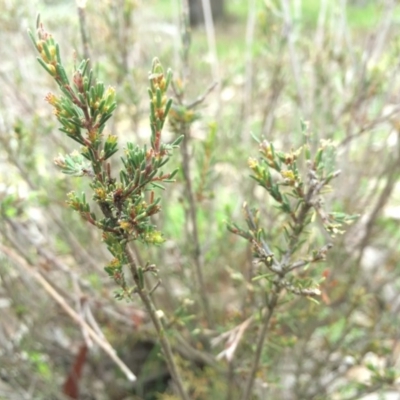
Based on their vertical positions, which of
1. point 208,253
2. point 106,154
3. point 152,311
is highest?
point 106,154

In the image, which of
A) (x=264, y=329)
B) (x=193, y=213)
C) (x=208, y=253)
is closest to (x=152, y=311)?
(x=264, y=329)

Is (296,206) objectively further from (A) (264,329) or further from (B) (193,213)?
(B) (193,213)

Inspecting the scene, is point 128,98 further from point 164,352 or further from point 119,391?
point 119,391

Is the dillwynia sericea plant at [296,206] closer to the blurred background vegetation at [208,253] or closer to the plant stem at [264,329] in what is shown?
the plant stem at [264,329]

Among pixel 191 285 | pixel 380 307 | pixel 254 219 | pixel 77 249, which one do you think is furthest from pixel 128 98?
pixel 380 307

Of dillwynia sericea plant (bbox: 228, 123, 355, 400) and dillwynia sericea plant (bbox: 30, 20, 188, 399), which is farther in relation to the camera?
dillwynia sericea plant (bbox: 228, 123, 355, 400)

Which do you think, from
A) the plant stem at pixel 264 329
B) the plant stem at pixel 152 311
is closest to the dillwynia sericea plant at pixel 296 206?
the plant stem at pixel 264 329

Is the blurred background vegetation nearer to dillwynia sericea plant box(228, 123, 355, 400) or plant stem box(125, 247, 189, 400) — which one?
plant stem box(125, 247, 189, 400)

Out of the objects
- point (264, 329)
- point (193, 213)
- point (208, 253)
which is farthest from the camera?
point (208, 253)

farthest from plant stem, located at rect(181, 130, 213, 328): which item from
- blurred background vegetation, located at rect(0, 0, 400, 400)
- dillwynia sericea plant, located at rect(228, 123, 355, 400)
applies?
dillwynia sericea plant, located at rect(228, 123, 355, 400)
